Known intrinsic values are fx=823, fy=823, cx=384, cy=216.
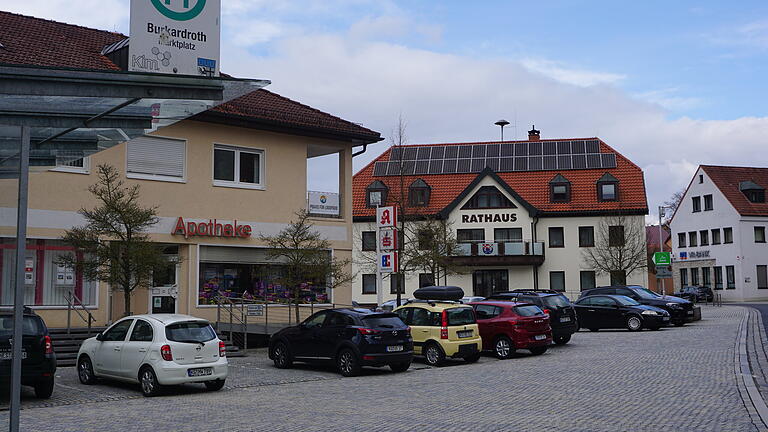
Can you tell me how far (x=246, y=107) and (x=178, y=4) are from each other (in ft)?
32.3

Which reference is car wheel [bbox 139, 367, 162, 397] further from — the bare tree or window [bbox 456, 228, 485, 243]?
window [bbox 456, 228, 485, 243]

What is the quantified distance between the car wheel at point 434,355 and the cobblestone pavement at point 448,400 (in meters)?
0.32

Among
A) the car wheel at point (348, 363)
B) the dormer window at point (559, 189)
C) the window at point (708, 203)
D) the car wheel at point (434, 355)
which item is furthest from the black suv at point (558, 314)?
the window at point (708, 203)

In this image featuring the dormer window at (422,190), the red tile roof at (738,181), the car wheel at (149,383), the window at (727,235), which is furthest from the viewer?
the window at (727,235)

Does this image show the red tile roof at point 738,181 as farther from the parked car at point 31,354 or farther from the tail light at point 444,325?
the parked car at point 31,354

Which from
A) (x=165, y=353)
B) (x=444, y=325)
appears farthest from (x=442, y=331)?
(x=165, y=353)

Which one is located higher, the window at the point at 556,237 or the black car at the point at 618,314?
the window at the point at 556,237

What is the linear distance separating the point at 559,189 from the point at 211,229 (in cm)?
3716

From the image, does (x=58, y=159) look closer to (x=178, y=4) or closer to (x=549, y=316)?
(x=178, y=4)

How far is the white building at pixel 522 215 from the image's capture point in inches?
2152

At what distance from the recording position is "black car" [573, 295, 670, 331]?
2938 cm

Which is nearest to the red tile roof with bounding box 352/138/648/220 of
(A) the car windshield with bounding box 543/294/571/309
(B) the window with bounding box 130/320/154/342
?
(A) the car windshield with bounding box 543/294/571/309

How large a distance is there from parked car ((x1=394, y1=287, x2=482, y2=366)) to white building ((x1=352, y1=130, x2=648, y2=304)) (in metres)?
32.4

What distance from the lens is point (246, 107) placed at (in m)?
25.7
